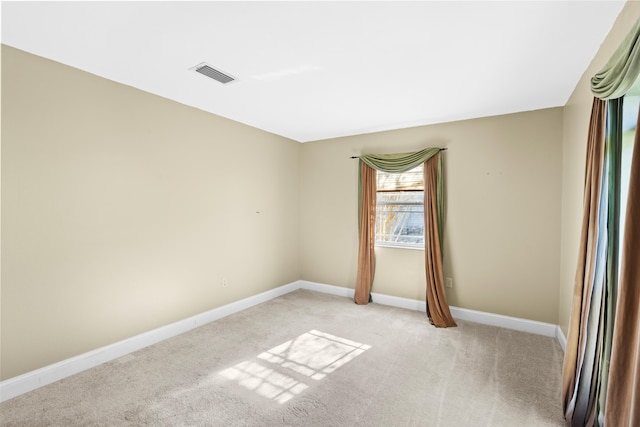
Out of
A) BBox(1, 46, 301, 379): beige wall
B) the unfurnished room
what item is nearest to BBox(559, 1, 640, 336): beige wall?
the unfurnished room

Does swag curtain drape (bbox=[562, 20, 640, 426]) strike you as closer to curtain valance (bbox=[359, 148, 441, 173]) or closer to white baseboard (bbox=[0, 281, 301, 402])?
curtain valance (bbox=[359, 148, 441, 173])

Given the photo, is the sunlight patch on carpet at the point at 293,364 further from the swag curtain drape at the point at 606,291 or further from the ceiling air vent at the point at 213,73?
the ceiling air vent at the point at 213,73

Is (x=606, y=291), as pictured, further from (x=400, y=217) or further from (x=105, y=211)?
(x=105, y=211)

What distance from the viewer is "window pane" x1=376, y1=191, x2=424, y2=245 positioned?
4.14 m

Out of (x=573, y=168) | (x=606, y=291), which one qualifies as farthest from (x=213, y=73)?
(x=573, y=168)

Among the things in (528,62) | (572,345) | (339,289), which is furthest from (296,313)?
(528,62)

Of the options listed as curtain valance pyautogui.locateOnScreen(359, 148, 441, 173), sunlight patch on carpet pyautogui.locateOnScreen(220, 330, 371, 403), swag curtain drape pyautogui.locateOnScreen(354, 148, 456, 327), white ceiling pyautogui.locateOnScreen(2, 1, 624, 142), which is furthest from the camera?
curtain valance pyautogui.locateOnScreen(359, 148, 441, 173)

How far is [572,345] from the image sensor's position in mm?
2020

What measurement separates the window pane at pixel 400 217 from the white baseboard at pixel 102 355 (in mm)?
2186

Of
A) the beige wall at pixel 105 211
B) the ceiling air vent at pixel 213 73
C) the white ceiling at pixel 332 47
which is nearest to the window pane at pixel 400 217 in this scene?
the white ceiling at pixel 332 47

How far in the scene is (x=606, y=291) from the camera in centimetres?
168

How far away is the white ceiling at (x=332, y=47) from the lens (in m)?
1.73

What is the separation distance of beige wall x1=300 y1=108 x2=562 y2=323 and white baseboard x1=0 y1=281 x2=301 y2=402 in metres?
2.23

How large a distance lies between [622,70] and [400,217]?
2.94 metres
